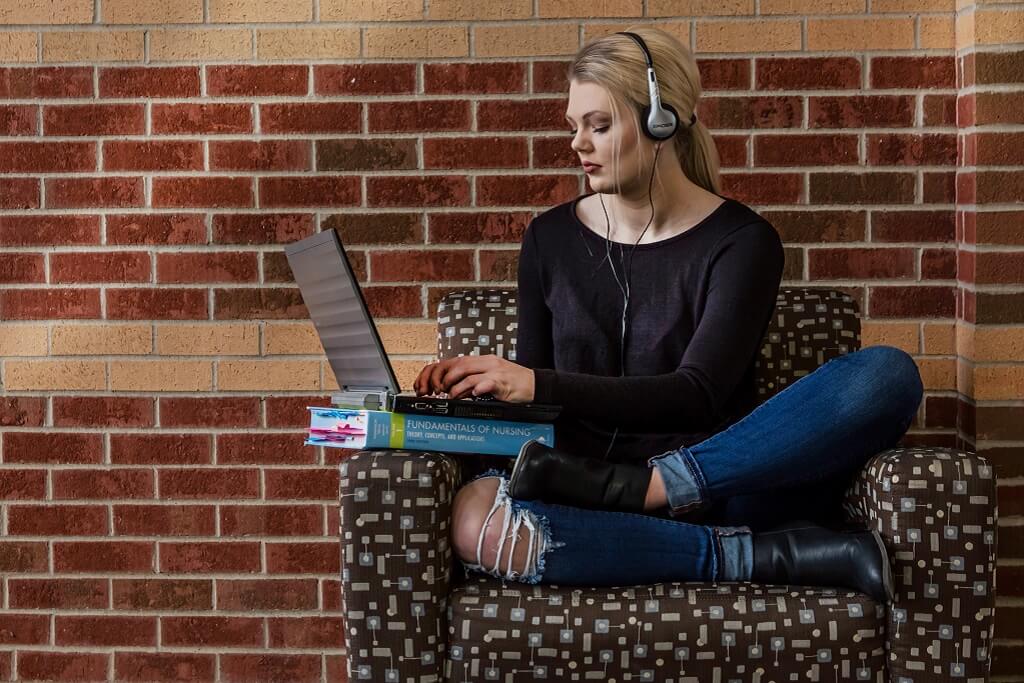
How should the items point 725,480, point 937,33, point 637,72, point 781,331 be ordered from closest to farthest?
point 725,480, point 637,72, point 781,331, point 937,33

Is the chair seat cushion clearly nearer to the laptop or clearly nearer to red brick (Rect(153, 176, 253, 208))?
the laptop

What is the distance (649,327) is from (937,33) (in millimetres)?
945

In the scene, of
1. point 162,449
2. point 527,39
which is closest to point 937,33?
point 527,39

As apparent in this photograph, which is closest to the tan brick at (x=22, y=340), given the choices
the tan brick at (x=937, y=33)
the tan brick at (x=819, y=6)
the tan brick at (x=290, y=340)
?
the tan brick at (x=290, y=340)

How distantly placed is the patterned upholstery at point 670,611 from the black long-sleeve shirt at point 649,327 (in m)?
0.30

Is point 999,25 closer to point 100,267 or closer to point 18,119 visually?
point 100,267

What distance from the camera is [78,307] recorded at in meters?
2.47

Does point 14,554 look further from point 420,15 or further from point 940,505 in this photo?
point 940,505

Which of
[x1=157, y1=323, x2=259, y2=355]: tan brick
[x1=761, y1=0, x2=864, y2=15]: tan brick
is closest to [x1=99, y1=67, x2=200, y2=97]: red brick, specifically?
[x1=157, y1=323, x2=259, y2=355]: tan brick

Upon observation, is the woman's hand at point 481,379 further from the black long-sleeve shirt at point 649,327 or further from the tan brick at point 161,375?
the tan brick at point 161,375

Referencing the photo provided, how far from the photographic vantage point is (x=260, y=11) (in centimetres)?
241

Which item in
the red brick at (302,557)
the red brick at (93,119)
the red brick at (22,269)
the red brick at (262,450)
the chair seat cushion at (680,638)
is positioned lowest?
the red brick at (302,557)

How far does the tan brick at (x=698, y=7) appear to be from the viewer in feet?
7.82

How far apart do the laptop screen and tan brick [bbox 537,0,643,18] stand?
87cm
